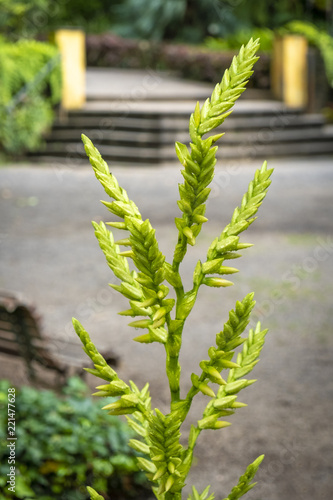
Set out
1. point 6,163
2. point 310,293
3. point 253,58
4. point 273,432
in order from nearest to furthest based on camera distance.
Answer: point 253,58
point 273,432
point 310,293
point 6,163

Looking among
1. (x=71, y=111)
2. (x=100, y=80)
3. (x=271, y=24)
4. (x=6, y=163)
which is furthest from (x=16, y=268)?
(x=271, y=24)

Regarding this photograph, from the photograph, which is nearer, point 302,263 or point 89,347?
point 89,347

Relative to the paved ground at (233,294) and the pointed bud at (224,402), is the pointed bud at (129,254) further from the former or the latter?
the paved ground at (233,294)

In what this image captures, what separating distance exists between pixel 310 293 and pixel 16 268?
335 centimetres

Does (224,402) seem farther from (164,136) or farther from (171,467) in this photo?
(164,136)

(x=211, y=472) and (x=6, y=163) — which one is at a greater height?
(x=211, y=472)

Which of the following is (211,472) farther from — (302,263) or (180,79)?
(180,79)

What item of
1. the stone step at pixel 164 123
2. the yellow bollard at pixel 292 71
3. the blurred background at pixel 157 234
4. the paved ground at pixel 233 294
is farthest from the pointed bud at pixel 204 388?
the yellow bollard at pixel 292 71

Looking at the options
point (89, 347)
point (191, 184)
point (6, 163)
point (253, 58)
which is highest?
point (253, 58)

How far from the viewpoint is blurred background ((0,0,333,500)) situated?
4.34 metres

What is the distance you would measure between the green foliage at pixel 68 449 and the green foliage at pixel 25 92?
38.0ft

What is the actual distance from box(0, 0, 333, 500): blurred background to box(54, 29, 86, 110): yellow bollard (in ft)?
0.12

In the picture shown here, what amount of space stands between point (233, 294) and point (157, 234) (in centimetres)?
245

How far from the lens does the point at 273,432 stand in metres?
4.99
